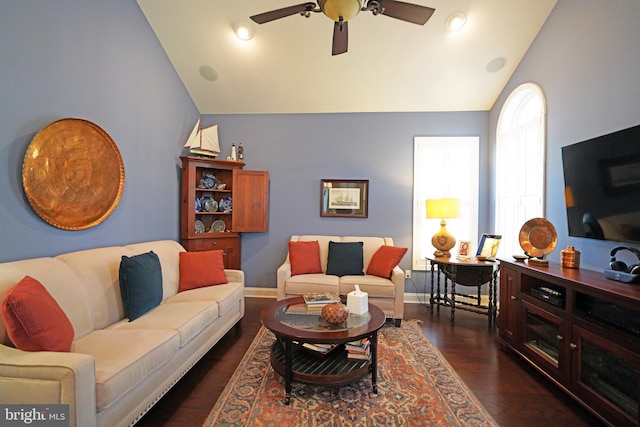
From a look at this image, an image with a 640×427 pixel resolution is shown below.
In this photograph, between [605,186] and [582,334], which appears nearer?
[582,334]

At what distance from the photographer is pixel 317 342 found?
1766 mm

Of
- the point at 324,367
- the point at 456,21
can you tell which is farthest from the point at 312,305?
the point at 456,21

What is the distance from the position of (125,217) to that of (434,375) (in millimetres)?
3171

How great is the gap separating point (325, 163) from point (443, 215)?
1770mm

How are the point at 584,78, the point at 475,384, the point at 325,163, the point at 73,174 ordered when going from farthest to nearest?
1. the point at 325,163
2. the point at 584,78
3. the point at 73,174
4. the point at 475,384

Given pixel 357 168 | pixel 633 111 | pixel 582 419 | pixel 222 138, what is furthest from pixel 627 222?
pixel 222 138

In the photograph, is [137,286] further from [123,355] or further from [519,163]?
[519,163]

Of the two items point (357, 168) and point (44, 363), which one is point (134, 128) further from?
point (357, 168)

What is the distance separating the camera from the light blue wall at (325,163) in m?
3.98

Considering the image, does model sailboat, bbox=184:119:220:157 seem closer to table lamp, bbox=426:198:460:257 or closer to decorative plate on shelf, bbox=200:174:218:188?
decorative plate on shelf, bbox=200:174:218:188

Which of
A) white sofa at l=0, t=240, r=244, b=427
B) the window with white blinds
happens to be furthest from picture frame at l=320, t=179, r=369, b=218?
white sofa at l=0, t=240, r=244, b=427

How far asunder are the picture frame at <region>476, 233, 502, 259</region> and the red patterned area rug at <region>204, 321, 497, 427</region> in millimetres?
1535

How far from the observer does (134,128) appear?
291 centimetres

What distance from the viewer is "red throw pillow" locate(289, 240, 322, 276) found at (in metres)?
3.52
